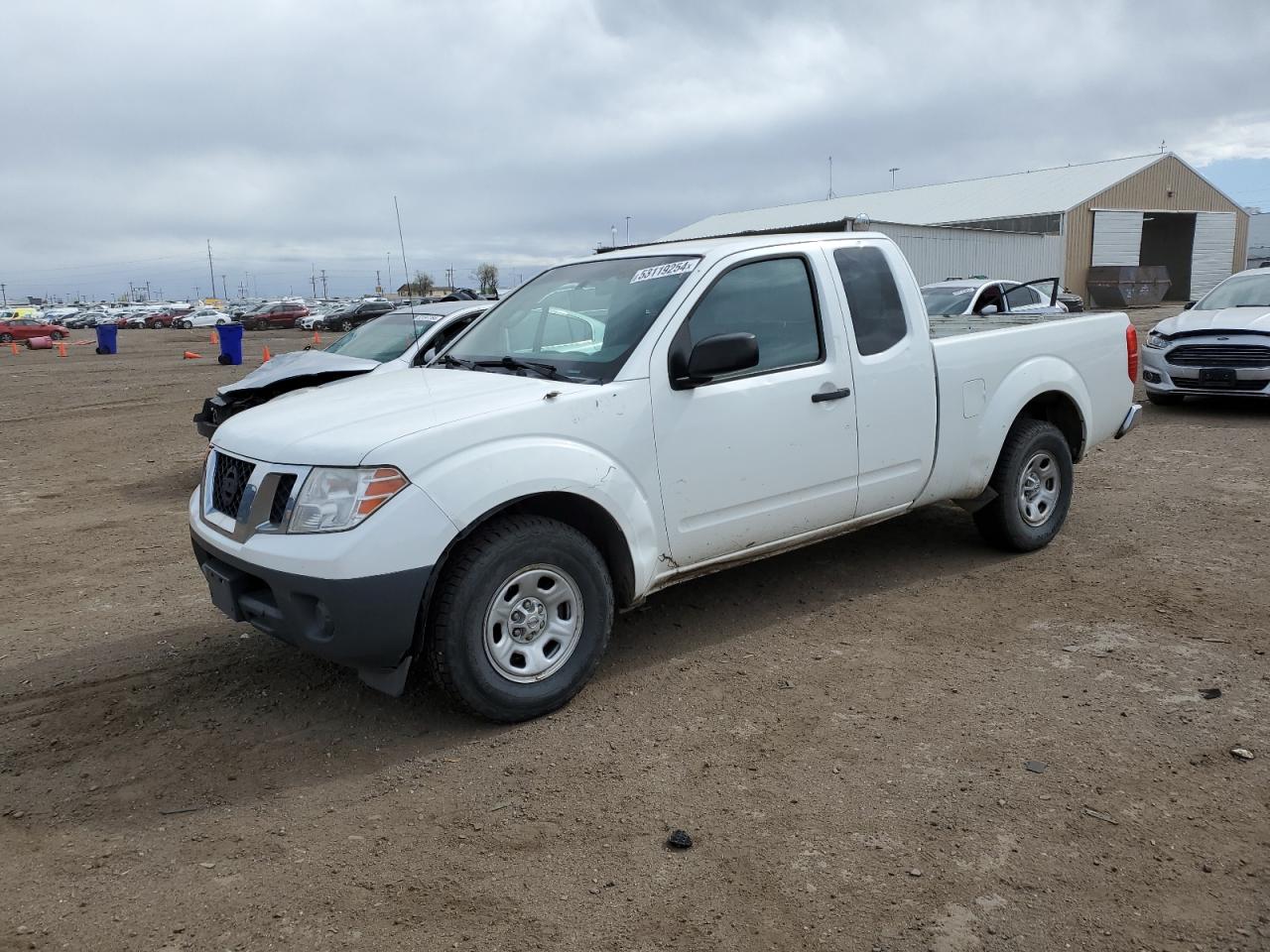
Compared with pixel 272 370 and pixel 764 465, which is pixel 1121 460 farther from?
pixel 272 370

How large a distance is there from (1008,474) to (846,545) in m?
1.13

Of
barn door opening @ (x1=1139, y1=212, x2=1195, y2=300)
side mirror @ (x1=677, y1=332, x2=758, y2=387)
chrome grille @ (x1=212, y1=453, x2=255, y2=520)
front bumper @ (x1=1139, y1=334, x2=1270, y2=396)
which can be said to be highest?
barn door opening @ (x1=1139, y1=212, x2=1195, y2=300)

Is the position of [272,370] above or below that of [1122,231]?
below

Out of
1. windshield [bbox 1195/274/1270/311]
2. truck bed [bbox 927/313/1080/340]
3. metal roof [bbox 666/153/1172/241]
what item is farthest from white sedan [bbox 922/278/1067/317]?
metal roof [bbox 666/153/1172/241]

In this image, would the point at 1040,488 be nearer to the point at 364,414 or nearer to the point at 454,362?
the point at 454,362

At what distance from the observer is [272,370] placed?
29.1 ft

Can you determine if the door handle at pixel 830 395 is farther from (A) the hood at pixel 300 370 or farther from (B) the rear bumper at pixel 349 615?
(A) the hood at pixel 300 370

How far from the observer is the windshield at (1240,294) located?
38.9 feet

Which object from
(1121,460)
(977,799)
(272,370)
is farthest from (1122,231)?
(977,799)

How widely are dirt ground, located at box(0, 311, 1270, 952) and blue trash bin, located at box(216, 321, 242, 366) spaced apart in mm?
19901

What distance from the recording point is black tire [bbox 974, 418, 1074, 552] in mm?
5785

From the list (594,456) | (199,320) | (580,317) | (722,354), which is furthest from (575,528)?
(199,320)

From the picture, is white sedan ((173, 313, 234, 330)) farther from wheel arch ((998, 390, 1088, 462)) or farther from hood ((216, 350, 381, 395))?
wheel arch ((998, 390, 1088, 462))

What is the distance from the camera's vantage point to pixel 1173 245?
49312mm
